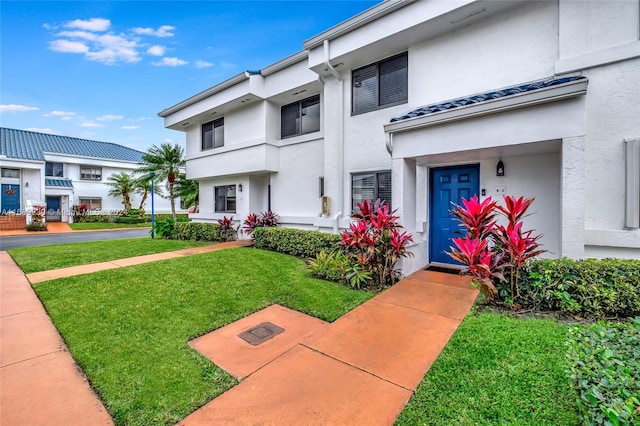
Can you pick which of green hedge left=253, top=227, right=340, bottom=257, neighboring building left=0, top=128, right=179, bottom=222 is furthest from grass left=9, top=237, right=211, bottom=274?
neighboring building left=0, top=128, right=179, bottom=222

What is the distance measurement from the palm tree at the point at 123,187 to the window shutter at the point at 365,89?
28.9 m

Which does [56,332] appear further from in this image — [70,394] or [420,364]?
[420,364]

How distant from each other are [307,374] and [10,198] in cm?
3230

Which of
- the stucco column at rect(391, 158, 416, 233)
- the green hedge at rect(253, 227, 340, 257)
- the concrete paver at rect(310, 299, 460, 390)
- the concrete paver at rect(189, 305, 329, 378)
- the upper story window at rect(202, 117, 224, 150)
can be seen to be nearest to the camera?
the concrete paver at rect(310, 299, 460, 390)

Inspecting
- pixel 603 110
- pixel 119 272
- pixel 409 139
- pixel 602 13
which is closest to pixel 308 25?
pixel 409 139

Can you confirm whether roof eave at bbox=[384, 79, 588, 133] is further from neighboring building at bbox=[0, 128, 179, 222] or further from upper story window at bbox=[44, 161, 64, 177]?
upper story window at bbox=[44, 161, 64, 177]

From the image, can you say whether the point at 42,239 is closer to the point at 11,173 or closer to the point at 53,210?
the point at 11,173

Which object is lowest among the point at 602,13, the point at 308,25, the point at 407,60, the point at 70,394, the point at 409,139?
the point at 70,394

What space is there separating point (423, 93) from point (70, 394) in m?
8.73

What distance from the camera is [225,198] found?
13.8 m

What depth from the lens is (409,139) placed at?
643 centimetres

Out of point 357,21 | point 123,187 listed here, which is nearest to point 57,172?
point 123,187

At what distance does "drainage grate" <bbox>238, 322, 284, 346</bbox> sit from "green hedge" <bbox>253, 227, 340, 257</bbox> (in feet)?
12.1

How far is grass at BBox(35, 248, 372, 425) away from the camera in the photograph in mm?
2863
